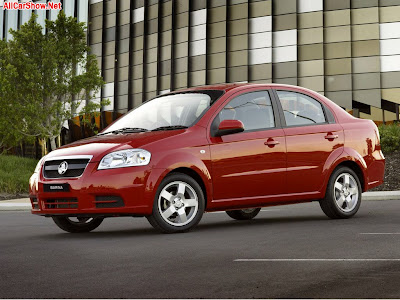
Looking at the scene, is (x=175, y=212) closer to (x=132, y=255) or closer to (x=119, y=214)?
(x=119, y=214)

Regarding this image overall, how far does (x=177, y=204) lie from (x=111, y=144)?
1065mm

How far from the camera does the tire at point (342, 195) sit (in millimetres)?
10844

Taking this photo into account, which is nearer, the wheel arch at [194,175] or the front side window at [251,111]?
the wheel arch at [194,175]

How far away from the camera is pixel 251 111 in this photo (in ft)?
33.9

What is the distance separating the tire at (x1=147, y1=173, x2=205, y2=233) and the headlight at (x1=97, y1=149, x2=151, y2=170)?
1.20ft

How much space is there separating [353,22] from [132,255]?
131 ft

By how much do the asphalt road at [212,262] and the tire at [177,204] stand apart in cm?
17

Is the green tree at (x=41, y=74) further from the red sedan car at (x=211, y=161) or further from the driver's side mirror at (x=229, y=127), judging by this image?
the driver's side mirror at (x=229, y=127)

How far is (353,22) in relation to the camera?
45625 mm

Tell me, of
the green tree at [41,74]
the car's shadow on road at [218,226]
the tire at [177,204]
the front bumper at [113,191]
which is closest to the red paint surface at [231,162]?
the front bumper at [113,191]

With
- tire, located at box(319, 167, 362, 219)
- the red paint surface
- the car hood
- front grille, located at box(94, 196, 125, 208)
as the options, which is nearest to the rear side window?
the red paint surface

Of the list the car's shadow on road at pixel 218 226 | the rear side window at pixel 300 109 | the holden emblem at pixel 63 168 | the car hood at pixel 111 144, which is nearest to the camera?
the car hood at pixel 111 144

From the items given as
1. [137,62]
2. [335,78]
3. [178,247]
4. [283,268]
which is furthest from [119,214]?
[137,62]

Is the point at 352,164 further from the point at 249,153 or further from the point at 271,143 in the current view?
the point at 249,153
